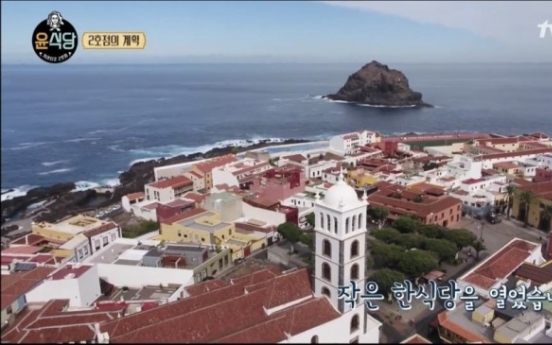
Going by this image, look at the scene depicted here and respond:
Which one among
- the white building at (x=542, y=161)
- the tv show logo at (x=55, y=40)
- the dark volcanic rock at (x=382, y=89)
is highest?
the dark volcanic rock at (x=382, y=89)

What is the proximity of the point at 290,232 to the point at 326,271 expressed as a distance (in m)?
4.90

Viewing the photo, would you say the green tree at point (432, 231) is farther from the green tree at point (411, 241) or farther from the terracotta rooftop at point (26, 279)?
the terracotta rooftop at point (26, 279)

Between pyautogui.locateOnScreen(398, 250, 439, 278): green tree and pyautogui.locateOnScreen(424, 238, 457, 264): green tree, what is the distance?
63cm

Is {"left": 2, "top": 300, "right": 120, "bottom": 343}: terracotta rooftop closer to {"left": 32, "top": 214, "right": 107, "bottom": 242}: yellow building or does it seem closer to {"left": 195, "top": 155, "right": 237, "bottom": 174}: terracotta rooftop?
{"left": 32, "top": 214, "right": 107, "bottom": 242}: yellow building

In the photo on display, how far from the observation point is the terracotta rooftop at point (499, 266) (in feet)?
26.3

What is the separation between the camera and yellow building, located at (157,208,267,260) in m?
10.9

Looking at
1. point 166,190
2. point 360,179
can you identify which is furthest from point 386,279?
point 166,190

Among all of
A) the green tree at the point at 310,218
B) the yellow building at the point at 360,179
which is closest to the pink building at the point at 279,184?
the green tree at the point at 310,218

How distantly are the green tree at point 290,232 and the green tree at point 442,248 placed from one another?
9.56 feet

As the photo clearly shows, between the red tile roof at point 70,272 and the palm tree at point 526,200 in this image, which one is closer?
the red tile roof at point 70,272

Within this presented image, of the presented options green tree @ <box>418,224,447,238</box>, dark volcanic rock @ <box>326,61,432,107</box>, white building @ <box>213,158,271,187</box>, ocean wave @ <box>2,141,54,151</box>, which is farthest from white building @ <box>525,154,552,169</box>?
dark volcanic rock @ <box>326,61,432,107</box>

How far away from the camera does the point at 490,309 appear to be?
6625mm

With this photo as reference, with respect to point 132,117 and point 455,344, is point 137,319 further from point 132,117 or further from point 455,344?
point 132,117

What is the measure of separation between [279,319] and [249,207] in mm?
8352
